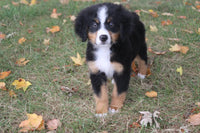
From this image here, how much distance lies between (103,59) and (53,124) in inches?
37.9

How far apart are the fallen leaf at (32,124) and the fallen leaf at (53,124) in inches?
3.1

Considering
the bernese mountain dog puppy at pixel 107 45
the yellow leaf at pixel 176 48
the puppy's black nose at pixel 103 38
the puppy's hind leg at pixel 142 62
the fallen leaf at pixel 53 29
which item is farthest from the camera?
the fallen leaf at pixel 53 29

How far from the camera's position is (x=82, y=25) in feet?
8.54

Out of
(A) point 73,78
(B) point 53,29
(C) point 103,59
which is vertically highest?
(B) point 53,29

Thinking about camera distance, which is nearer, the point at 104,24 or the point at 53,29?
the point at 104,24

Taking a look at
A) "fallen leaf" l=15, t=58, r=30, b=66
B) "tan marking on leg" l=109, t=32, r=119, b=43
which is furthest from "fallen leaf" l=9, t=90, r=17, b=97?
"tan marking on leg" l=109, t=32, r=119, b=43

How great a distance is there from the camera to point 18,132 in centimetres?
247

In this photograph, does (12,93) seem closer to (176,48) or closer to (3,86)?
(3,86)

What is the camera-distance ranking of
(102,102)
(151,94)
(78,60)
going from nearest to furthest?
1. (102,102)
2. (151,94)
3. (78,60)

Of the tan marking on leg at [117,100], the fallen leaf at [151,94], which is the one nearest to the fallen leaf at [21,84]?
the tan marking on leg at [117,100]

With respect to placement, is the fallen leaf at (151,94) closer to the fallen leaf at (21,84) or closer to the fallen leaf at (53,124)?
the fallen leaf at (53,124)

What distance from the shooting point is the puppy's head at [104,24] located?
7.81 feet

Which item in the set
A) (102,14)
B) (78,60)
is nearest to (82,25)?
(102,14)

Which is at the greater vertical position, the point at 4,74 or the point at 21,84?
the point at 4,74
